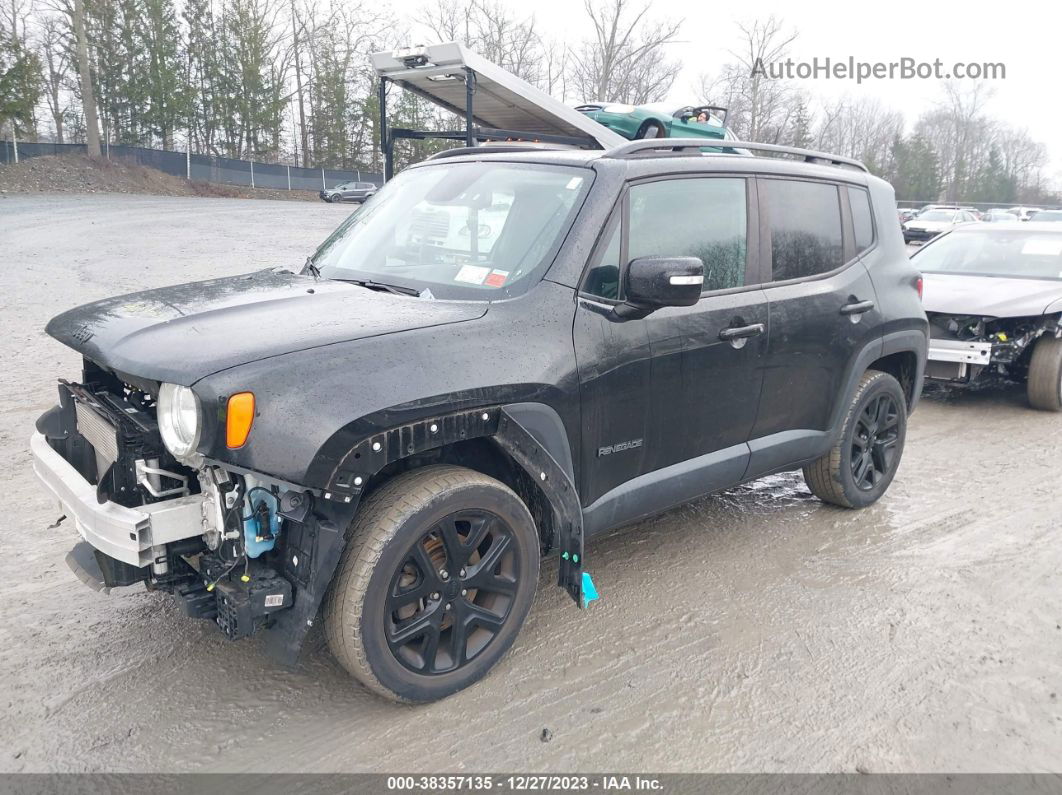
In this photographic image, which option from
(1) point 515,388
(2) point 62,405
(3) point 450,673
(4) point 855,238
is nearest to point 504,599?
(3) point 450,673

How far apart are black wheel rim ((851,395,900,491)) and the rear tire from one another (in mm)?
3322

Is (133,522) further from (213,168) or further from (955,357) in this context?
(213,168)

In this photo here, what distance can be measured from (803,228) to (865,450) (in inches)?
56.6

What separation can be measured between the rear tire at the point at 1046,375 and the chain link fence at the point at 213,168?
114 ft

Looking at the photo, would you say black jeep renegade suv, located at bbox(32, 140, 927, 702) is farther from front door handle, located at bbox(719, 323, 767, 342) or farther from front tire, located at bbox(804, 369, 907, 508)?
front tire, located at bbox(804, 369, 907, 508)

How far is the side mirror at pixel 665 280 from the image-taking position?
303 cm

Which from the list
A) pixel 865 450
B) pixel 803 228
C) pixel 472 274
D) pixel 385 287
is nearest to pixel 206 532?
pixel 385 287

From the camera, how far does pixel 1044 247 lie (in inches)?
324

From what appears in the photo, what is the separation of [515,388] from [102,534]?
1.40m

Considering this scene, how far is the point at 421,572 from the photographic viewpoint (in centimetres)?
286

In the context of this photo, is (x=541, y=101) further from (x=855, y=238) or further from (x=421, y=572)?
(x=421, y=572)

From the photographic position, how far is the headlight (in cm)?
245

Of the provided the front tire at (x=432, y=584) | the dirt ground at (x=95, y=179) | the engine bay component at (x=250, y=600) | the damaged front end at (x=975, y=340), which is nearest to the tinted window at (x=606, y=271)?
the front tire at (x=432, y=584)

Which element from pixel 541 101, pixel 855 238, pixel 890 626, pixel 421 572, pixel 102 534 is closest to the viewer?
pixel 102 534
